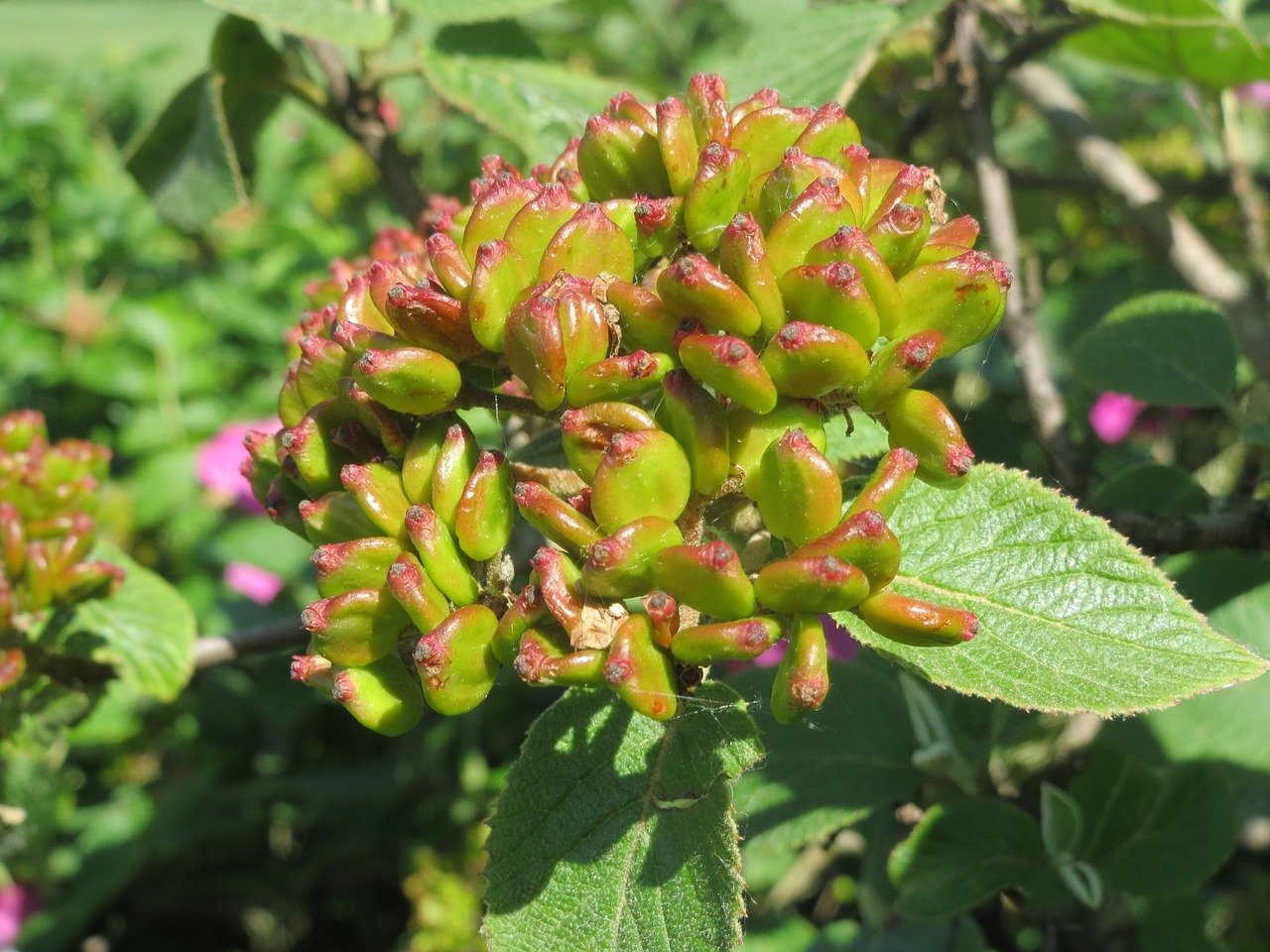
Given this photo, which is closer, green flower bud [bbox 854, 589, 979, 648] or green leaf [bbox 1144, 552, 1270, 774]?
green flower bud [bbox 854, 589, 979, 648]

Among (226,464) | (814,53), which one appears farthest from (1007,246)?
(226,464)

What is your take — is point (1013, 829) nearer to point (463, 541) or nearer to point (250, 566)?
point (463, 541)

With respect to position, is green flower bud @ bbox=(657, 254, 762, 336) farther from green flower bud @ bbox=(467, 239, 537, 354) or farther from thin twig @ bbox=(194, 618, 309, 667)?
thin twig @ bbox=(194, 618, 309, 667)

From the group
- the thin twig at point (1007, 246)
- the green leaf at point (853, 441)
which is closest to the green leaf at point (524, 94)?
the thin twig at point (1007, 246)

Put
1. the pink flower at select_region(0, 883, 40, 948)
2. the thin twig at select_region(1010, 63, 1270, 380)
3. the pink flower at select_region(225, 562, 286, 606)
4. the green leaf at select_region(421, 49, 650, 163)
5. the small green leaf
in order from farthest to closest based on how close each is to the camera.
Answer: the pink flower at select_region(225, 562, 286, 606), the pink flower at select_region(0, 883, 40, 948), the thin twig at select_region(1010, 63, 1270, 380), the green leaf at select_region(421, 49, 650, 163), the small green leaf

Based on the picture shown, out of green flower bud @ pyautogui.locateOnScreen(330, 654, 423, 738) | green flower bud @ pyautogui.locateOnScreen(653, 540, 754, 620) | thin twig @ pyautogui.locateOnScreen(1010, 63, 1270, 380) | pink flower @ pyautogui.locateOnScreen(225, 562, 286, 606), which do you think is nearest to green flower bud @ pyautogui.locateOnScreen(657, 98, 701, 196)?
green flower bud @ pyautogui.locateOnScreen(653, 540, 754, 620)

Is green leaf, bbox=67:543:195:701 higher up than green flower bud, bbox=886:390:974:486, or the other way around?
green flower bud, bbox=886:390:974:486
